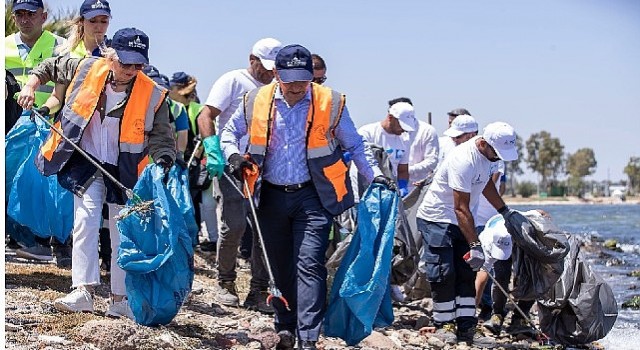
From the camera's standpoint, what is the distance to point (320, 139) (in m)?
5.31

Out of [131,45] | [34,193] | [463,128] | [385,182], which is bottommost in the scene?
[34,193]

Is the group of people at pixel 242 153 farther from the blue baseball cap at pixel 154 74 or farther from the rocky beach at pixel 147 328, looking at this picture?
the blue baseball cap at pixel 154 74

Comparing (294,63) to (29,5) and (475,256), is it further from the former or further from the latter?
(29,5)

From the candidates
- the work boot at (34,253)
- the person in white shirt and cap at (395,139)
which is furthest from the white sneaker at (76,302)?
the person in white shirt and cap at (395,139)

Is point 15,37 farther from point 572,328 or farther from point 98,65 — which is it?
point 572,328

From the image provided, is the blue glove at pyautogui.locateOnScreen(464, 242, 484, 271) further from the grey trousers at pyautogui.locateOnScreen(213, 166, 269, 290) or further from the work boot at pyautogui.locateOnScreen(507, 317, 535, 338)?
the grey trousers at pyautogui.locateOnScreen(213, 166, 269, 290)

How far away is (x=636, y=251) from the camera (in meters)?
20.8

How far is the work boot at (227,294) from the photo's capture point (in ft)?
22.1

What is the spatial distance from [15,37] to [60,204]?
1313 millimetres

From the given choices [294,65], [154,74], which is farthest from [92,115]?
[154,74]

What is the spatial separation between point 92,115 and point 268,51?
1551 mm

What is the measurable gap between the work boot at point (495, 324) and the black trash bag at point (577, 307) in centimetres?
76

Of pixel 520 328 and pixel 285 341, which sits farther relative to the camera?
pixel 520 328

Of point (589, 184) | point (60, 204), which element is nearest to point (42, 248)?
point (60, 204)
